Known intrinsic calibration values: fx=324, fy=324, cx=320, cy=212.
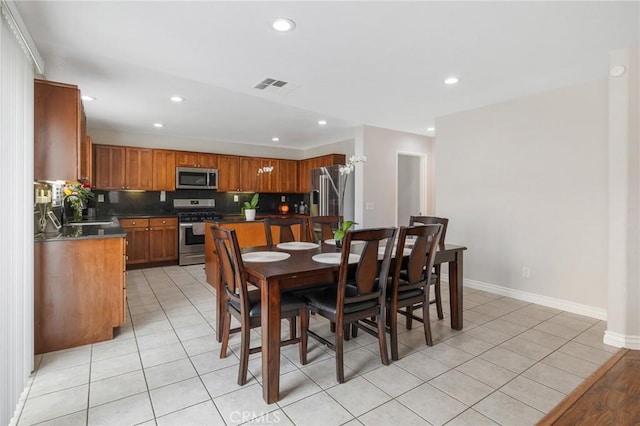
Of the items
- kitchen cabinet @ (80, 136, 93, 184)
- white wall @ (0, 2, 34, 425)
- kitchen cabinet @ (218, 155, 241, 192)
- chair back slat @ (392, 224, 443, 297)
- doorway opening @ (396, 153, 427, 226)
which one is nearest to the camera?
white wall @ (0, 2, 34, 425)

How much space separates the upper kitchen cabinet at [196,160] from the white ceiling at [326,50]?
1.78 metres

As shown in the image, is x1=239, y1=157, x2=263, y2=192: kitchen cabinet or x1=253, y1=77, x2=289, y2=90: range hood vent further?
x1=239, y1=157, x2=263, y2=192: kitchen cabinet

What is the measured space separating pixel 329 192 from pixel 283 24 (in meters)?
3.93

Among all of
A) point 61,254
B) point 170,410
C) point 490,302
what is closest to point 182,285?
point 61,254

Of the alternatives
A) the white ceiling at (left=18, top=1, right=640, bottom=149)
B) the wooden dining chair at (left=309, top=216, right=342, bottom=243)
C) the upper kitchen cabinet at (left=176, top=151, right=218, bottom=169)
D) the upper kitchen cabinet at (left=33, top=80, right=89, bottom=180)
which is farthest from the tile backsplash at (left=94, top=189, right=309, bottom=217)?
the wooden dining chair at (left=309, top=216, right=342, bottom=243)

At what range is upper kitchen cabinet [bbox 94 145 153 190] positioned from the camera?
5480mm

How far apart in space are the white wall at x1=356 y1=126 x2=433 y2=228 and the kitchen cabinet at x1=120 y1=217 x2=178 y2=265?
336 cm

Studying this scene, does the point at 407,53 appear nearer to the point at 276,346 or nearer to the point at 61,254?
the point at 276,346

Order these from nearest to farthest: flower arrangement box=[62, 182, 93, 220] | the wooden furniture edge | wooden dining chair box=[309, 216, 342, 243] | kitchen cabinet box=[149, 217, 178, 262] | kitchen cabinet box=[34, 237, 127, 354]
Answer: the wooden furniture edge → kitchen cabinet box=[34, 237, 127, 354] → wooden dining chair box=[309, 216, 342, 243] → flower arrangement box=[62, 182, 93, 220] → kitchen cabinet box=[149, 217, 178, 262]

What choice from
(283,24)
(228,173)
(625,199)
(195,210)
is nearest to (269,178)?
(228,173)

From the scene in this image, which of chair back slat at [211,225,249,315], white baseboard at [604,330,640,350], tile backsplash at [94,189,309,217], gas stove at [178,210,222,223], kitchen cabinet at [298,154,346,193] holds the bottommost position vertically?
white baseboard at [604,330,640,350]

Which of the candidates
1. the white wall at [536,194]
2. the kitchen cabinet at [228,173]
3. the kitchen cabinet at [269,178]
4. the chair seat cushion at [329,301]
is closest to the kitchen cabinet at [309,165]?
the kitchen cabinet at [269,178]

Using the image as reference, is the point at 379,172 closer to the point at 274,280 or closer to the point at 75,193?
the point at 274,280

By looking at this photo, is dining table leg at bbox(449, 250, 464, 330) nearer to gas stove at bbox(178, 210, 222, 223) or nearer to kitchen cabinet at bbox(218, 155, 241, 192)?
gas stove at bbox(178, 210, 222, 223)
